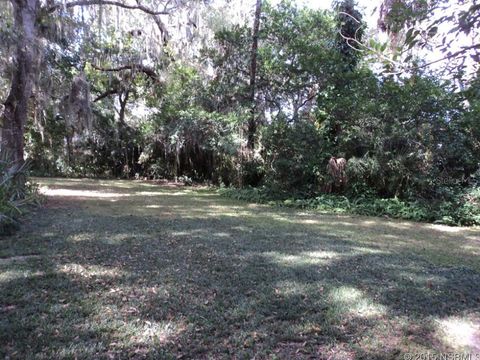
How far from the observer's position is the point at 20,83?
27.5 ft

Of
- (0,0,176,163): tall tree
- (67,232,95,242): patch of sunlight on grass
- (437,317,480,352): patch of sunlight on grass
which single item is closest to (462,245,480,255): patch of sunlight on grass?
(437,317,480,352): patch of sunlight on grass

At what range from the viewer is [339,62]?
1107cm

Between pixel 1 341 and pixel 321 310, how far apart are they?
2302 mm

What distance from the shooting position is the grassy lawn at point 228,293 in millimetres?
2496

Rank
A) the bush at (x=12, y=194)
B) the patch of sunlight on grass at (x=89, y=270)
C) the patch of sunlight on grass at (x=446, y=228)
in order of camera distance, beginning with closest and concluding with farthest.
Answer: the patch of sunlight on grass at (x=89, y=270), the bush at (x=12, y=194), the patch of sunlight on grass at (x=446, y=228)

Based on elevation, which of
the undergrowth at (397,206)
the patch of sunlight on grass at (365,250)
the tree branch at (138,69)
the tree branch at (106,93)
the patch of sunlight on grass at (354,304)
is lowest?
the patch of sunlight on grass at (354,304)

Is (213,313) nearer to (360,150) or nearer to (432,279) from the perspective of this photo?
(432,279)

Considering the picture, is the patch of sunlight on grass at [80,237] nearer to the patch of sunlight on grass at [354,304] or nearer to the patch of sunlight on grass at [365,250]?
the patch of sunlight on grass at [354,304]

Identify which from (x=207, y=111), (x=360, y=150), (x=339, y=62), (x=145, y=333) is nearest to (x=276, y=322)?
(x=145, y=333)

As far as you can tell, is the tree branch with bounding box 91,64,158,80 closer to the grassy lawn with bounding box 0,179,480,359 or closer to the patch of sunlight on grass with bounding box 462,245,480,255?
the grassy lawn with bounding box 0,179,480,359

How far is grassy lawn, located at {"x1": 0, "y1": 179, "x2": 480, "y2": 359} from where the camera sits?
250 cm

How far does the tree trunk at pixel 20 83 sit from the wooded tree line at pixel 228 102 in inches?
1.1

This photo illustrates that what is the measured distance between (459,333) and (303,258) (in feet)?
6.49

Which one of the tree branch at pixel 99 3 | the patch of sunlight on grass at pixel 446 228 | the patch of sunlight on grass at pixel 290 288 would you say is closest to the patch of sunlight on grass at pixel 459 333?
the patch of sunlight on grass at pixel 290 288
